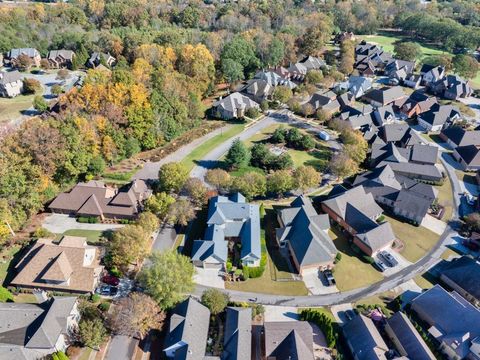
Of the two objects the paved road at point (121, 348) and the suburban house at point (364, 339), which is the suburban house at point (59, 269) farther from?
the suburban house at point (364, 339)

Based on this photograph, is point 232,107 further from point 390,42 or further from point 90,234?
point 390,42

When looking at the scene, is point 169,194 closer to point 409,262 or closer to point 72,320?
point 72,320

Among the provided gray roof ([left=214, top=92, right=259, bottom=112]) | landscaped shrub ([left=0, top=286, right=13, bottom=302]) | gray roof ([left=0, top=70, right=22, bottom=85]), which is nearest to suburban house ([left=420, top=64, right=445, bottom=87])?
gray roof ([left=214, top=92, right=259, bottom=112])

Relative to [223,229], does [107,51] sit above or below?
above

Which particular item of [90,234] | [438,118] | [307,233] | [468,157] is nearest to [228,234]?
[307,233]

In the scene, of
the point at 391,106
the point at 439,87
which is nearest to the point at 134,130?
the point at 391,106

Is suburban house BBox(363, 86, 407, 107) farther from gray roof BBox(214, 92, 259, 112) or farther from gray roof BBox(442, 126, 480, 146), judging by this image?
gray roof BBox(214, 92, 259, 112)
